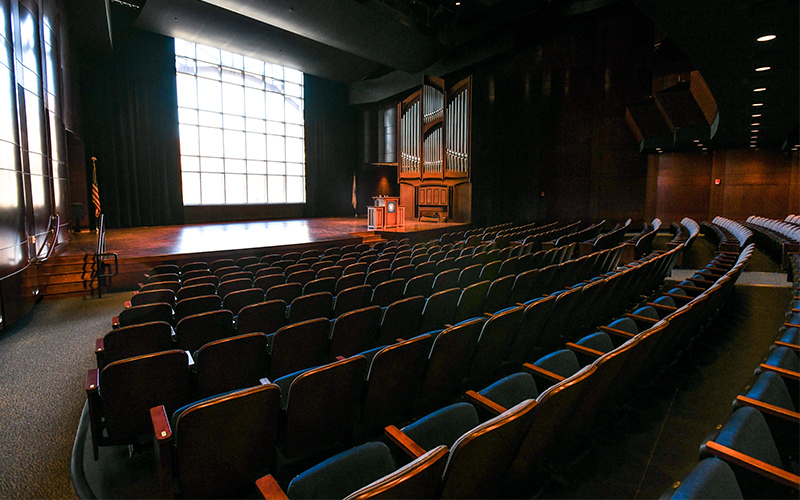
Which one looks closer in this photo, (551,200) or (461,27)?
(461,27)

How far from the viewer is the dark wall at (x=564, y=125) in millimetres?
12398

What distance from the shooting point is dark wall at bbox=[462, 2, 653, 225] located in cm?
1240

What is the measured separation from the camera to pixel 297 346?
2.49 metres

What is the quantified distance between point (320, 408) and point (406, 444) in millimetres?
548

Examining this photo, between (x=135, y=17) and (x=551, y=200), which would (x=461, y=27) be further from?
(x=135, y=17)

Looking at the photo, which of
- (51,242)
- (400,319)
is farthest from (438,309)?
(51,242)

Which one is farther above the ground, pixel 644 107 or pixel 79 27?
pixel 79 27

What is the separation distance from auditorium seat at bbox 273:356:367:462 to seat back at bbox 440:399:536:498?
2.36 ft

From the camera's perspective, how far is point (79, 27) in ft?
31.1

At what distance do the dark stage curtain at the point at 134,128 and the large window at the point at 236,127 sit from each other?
397mm

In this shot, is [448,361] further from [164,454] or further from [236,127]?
[236,127]

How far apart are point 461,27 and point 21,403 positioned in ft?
40.0

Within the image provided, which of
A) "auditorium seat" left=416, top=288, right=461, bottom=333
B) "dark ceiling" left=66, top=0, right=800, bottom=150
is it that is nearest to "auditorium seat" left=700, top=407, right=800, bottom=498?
"auditorium seat" left=416, top=288, right=461, bottom=333

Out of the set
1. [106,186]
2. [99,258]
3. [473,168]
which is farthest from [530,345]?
[106,186]
